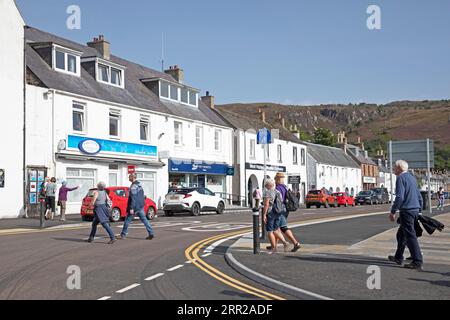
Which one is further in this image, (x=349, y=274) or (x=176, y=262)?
(x=176, y=262)

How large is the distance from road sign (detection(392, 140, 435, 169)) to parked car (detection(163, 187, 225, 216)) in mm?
10165

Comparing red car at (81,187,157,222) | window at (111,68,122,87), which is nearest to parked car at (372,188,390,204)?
window at (111,68,122,87)

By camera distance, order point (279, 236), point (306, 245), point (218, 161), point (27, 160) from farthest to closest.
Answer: point (218, 161) < point (27, 160) < point (306, 245) < point (279, 236)

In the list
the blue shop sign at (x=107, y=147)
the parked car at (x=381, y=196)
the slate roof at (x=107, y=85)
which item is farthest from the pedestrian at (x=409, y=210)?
the parked car at (x=381, y=196)

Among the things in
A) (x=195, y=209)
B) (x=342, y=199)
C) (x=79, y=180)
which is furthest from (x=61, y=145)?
(x=342, y=199)

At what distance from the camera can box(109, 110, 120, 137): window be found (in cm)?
3031

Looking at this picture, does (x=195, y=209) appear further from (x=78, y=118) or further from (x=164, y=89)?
(x=164, y=89)

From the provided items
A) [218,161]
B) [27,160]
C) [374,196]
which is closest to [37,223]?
[27,160]

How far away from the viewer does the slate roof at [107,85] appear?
2727 cm

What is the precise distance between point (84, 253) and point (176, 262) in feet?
8.35

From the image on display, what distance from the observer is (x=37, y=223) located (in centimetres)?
2073

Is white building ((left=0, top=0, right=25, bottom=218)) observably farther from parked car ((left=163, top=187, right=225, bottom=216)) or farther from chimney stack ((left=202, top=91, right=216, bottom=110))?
chimney stack ((left=202, top=91, right=216, bottom=110))
